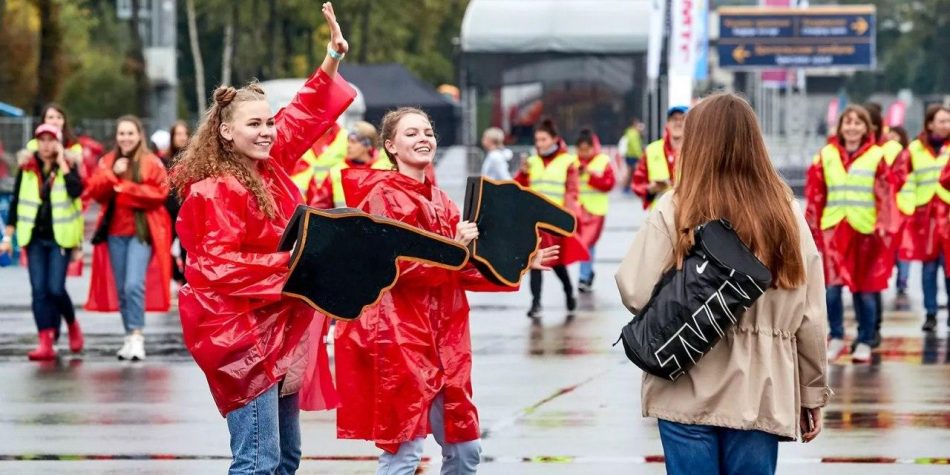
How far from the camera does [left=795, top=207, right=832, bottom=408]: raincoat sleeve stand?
5000mm

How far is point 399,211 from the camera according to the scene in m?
6.07

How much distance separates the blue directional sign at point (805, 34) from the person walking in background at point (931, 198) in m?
28.1

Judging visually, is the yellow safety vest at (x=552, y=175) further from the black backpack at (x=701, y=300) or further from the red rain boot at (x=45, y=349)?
the black backpack at (x=701, y=300)

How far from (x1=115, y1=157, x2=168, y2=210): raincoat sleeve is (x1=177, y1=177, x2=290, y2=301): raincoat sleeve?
20.1ft

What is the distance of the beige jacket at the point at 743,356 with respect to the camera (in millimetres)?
4918

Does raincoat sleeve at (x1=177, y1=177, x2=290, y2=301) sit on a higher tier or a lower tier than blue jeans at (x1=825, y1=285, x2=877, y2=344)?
higher

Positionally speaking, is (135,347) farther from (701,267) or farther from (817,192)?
(701,267)

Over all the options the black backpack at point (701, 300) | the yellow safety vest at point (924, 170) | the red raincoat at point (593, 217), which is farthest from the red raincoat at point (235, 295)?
the red raincoat at point (593, 217)

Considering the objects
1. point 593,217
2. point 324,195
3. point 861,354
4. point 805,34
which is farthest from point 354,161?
point 805,34

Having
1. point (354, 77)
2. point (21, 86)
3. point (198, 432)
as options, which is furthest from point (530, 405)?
point (21, 86)

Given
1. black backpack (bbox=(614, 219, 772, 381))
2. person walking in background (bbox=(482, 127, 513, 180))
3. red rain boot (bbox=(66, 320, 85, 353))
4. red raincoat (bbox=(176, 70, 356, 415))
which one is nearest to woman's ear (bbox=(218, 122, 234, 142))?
red raincoat (bbox=(176, 70, 356, 415))

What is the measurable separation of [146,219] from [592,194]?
669 centimetres

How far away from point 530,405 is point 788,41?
3413 centimetres

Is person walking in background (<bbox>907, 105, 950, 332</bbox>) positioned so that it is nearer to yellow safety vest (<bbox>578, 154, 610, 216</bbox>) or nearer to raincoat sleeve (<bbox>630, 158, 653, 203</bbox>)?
raincoat sleeve (<bbox>630, 158, 653, 203</bbox>)
